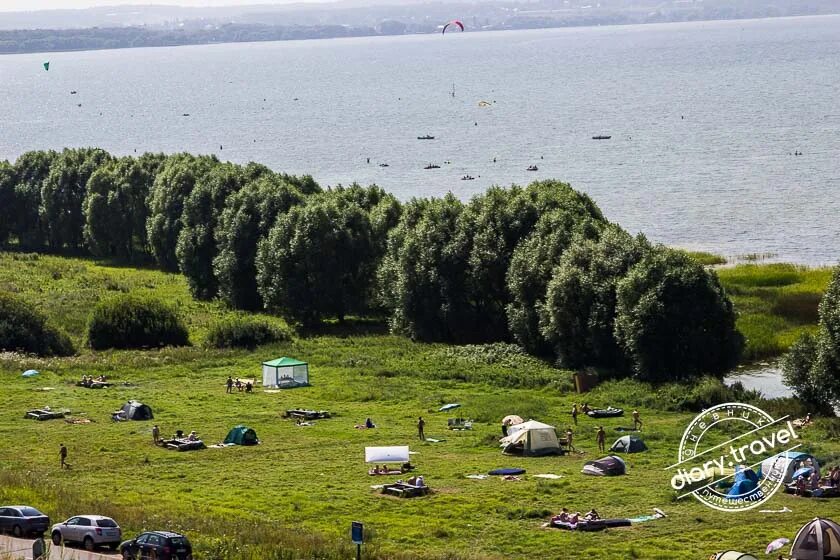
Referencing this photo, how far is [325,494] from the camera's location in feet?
145

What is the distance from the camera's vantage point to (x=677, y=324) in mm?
65062

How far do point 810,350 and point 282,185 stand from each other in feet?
153

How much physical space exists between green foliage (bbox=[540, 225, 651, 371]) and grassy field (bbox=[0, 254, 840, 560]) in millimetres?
1939

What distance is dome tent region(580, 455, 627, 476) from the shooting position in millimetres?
46469

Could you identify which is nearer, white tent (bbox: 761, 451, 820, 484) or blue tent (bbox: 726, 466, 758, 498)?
blue tent (bbox: 726, 466, 758, 498)

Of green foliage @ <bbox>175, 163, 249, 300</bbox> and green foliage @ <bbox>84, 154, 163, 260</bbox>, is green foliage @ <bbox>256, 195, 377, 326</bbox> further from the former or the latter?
green foliage @ <bbox>84, 154, 163, 260</bbox>

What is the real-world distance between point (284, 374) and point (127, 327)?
1672cm

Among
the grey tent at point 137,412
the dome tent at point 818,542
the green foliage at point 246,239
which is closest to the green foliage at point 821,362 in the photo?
the dome tent at point 818,542

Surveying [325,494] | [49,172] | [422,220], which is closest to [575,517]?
[325,494]

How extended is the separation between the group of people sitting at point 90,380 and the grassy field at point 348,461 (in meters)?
0.64

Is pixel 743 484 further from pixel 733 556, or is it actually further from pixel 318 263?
pixel 318 263

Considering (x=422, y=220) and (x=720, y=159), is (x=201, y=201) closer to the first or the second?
(x=422, y=220)

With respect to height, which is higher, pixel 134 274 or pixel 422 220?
pixel 422 220

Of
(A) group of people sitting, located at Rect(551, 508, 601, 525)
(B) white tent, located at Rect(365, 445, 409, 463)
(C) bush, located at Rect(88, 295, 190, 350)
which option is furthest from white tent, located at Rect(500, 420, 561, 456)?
(C) bush, located at Rect(88, 295, 190, 350)
